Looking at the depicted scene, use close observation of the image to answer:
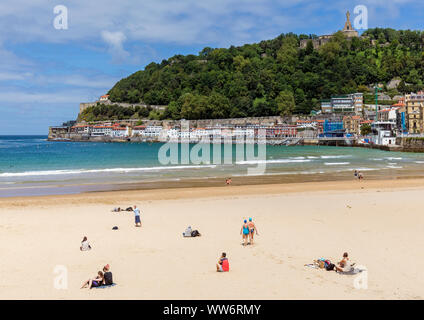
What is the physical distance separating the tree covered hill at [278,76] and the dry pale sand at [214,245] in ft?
370

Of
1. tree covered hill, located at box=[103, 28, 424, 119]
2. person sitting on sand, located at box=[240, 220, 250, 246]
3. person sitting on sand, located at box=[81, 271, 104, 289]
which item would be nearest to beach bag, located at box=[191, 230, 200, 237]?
person sitting on sand, located at box=[240, 220, 250, 246]

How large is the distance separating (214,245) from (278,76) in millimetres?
139877

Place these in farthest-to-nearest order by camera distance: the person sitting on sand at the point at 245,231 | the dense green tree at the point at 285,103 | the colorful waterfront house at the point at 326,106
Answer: the dense green tree at the point at 285,103, the colorful waterfront house at the point at 326,106, the person sitting on sand at the point at 245,231

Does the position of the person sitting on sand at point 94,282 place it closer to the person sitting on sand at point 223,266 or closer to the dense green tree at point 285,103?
the person sitting on sand at point 223,266

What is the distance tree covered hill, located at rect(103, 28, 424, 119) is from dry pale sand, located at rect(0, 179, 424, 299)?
112748mm

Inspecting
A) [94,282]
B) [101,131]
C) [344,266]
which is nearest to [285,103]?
[101,131]

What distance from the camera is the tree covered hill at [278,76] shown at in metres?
135

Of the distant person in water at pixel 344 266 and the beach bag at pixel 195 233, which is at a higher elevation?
the distant person in water at pixel 344 266

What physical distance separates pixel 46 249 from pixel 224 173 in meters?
22.7

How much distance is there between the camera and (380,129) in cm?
7775

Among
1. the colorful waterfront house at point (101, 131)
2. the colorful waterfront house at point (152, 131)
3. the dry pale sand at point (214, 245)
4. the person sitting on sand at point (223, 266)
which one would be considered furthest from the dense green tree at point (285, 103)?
the person sitting on sand at point (223, 266)

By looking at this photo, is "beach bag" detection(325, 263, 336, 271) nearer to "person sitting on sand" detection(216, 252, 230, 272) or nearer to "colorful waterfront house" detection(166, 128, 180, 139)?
"person sitting on sand" detection(216, 252, 230, 272)
